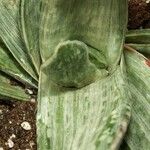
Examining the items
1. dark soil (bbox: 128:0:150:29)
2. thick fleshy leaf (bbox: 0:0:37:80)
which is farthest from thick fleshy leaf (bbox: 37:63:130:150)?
dark soil (bbox: 128:0:150:29)

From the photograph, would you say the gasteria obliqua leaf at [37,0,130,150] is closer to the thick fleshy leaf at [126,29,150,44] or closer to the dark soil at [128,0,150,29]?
the thick fleshy leaf at [126,29,150,44]

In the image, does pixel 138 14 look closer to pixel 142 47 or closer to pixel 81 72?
pixel 142 47

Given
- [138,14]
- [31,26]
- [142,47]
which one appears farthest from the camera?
[138,14]

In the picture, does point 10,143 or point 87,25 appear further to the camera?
point 10,143

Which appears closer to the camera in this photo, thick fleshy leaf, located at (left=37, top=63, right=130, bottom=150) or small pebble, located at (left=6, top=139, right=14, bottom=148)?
thick fleshy leaf, located at (left=37, top=63, right=130, bottom=150)

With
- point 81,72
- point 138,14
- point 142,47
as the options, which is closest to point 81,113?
point 81,72

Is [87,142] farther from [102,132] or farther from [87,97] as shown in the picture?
[87,97]

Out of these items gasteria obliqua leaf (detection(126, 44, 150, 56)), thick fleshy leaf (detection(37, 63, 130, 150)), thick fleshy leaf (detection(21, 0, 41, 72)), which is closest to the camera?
thick fleshy leaf (detection(37, 63, 130, 150))
